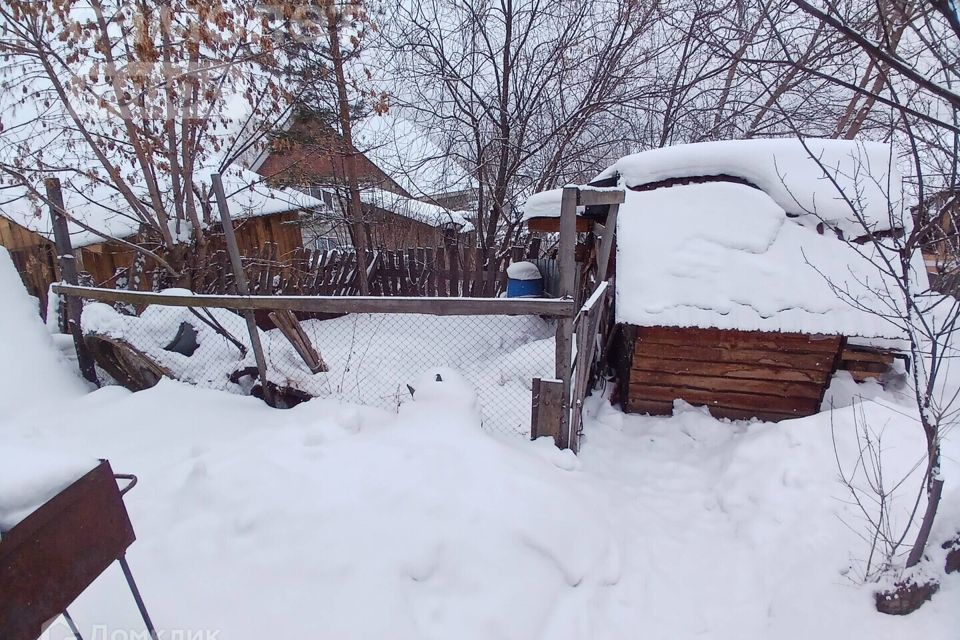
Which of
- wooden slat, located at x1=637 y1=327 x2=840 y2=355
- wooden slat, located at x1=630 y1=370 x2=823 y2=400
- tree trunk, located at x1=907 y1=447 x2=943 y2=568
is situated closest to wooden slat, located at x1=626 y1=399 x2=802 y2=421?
wooden slat, located at x1=630 y1=370 x2=823 y2=400

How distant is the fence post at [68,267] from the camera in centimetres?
446

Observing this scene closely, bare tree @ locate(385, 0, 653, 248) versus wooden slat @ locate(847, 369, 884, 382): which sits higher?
bare tree @ locate(385, 0, 653, 248)

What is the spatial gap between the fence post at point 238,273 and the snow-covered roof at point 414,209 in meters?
6.73

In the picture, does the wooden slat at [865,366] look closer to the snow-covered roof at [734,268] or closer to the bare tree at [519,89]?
the snow-covered roof at [734,268]

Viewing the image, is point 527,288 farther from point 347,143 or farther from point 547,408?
point 347,143

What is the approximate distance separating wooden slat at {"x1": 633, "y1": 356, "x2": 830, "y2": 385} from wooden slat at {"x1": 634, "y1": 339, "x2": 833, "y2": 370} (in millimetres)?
37

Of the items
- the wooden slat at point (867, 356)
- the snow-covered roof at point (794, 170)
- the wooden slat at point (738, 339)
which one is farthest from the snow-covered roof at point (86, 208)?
→ the wooden slat at point (867, 356)

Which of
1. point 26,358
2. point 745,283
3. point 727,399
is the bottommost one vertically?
point 727,399

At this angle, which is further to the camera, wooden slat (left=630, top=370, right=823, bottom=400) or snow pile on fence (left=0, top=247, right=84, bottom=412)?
wooden slat (left=630, top=370, right=823, bottom=400)

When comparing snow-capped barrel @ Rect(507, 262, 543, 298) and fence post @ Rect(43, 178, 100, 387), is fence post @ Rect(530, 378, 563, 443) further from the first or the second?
fence post @ Rect(43, 178, 100, 387)

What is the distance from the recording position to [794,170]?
4.94 meters

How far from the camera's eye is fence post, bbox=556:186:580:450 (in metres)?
3.11

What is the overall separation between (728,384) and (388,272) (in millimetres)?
6075

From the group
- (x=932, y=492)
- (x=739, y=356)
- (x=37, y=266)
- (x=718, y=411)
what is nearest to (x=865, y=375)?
(x=739, y=356)
